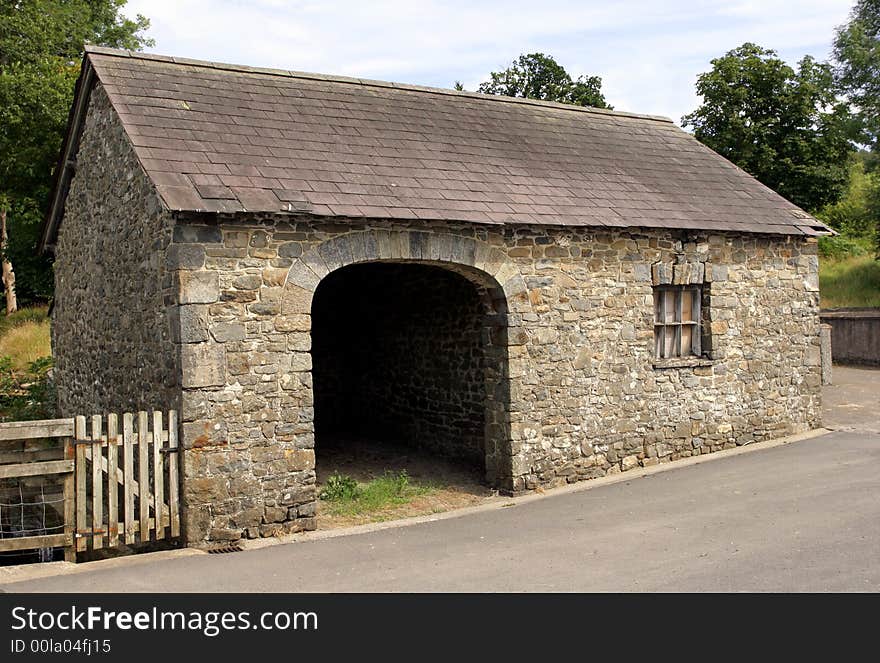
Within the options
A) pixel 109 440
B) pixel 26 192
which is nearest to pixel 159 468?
pixel 109 440

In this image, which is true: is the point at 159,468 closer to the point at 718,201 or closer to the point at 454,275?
the point at 454,275

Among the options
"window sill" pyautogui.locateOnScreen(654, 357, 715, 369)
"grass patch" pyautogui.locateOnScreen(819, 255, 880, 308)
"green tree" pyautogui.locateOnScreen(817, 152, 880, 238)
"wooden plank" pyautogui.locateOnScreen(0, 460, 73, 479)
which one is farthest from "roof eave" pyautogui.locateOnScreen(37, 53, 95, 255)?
"green tree" pyautogui.locateOnScreen(817, 152, 880, 238)

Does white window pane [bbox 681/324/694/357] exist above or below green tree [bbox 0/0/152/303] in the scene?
below

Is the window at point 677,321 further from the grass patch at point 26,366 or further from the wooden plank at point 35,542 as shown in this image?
the grass patch at point 26,366

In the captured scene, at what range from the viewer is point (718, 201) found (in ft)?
42.4

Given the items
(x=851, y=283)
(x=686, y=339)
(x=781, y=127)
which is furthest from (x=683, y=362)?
(x=851, y=283)

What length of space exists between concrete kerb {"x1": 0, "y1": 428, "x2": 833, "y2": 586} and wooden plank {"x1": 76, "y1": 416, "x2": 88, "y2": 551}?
9.0 inches

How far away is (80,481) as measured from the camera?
752 centimetres

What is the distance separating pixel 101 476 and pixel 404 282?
260 inches

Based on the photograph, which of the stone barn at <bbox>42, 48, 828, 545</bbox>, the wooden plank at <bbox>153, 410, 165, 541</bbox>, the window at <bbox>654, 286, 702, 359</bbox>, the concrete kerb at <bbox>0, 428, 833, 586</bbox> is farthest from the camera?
the window at <bbox>654, 286, 702, 359</bbox>

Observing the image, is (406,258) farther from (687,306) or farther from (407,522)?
(687,306)

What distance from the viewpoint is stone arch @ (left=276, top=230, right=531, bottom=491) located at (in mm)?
8867

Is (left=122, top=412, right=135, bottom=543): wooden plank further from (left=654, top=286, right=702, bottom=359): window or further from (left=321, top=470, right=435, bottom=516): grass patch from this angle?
(left=654, top=286, right=702, bottom=359): window

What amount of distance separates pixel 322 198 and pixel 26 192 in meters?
17.0
